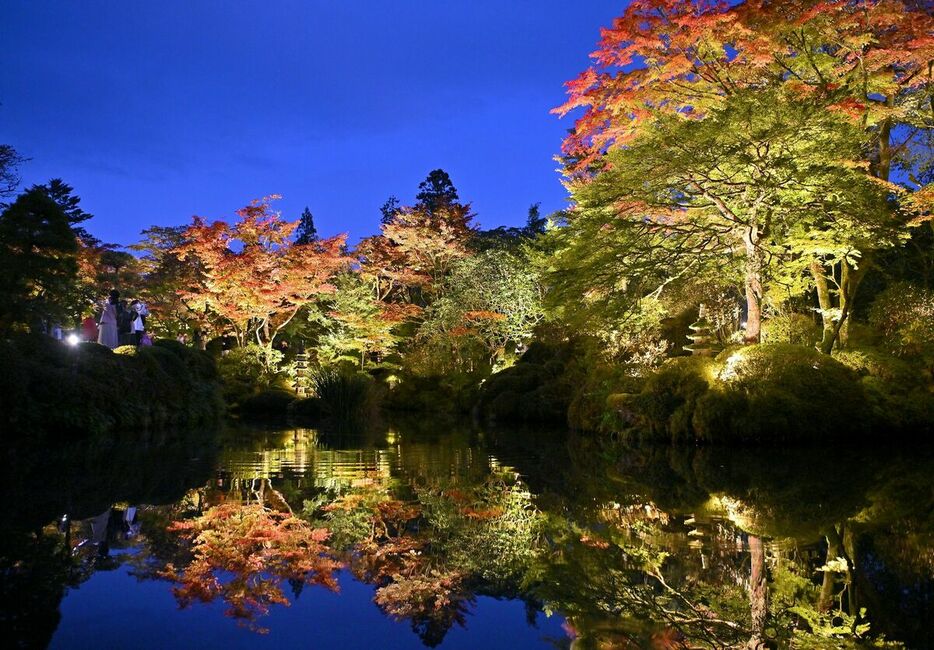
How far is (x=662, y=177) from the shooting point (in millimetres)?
8641

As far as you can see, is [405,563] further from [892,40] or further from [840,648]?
[892,40]

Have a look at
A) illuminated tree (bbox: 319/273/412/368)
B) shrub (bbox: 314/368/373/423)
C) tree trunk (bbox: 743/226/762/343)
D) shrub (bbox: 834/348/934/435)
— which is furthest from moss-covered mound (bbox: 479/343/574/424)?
shrub (bbox: 834/348/934/435)

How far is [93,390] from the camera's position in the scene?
9953mm

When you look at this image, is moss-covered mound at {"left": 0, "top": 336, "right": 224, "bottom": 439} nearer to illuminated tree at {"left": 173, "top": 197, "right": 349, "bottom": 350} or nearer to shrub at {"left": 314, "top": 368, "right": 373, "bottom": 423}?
shrub at {"left": 314, "top": 368, "right": 373, "bottom": 423}

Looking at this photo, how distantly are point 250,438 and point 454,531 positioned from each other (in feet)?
23.9

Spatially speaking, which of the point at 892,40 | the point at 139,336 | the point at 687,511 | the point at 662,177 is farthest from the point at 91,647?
the point at 139,336

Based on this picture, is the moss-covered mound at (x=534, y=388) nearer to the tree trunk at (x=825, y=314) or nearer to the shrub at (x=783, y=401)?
the tree trunk at (x=825, y=314)

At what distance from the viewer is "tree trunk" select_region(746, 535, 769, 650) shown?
6.58 feet

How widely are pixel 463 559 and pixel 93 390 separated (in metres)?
9.10

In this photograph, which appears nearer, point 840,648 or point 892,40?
point 840,648

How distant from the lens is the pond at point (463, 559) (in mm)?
2074

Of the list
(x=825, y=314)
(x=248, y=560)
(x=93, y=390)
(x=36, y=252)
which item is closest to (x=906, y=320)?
(x=825, y=314)

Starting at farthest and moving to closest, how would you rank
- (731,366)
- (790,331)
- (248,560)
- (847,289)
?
(790,331), (847,289), (731,366), (248,560)

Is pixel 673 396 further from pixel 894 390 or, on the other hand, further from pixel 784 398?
pixel 894 390
